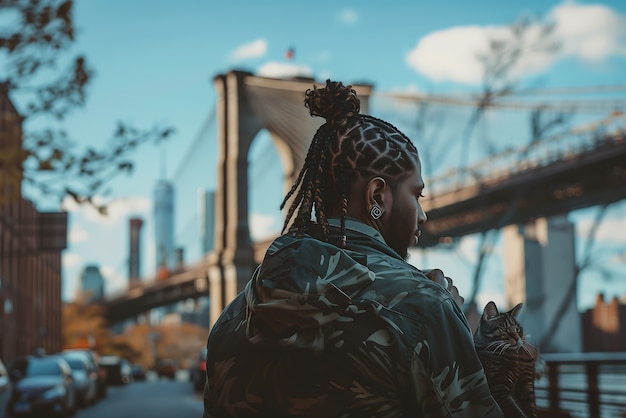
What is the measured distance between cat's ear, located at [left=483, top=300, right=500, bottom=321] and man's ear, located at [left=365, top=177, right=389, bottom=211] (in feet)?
0.87

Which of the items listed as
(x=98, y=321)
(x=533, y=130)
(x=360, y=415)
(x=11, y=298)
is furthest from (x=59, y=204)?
(x=98, y=321)

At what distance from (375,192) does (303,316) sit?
321 mm

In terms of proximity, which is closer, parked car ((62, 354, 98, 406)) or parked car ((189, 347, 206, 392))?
parked car ((62, 354, 98, 406))

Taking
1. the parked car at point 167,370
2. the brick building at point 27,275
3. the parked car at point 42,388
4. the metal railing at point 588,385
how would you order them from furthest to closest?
the parked car at point 167,370 → the brick building at point 27,275 → the parked car at point 42,388 → the metal railing at point 588,385

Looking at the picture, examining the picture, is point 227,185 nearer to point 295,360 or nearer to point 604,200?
point 604,200

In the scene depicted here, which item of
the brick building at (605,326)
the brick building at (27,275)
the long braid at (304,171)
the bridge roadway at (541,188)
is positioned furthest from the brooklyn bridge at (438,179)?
the long braid at (304,171)

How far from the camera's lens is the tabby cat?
179cm

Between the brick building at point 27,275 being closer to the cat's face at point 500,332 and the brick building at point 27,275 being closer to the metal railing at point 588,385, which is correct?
the metal railing at point 588,385

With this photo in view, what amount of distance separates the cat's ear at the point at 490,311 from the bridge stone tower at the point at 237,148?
115ft

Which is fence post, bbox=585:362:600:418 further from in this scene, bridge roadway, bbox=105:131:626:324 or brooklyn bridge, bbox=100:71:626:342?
bridge roadway, bbox=105:131:626:324

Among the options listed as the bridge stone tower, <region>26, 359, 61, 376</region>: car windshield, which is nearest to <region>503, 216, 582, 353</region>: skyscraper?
<region>26, 359, 61, 376</region>: car windshield

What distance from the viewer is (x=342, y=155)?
1.90 m

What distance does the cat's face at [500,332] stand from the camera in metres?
1.81

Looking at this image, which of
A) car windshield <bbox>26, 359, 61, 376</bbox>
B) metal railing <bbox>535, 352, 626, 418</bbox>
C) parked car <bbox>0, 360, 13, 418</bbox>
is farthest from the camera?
car windshield <bbox>26, 359, 61, 376</bbox>
